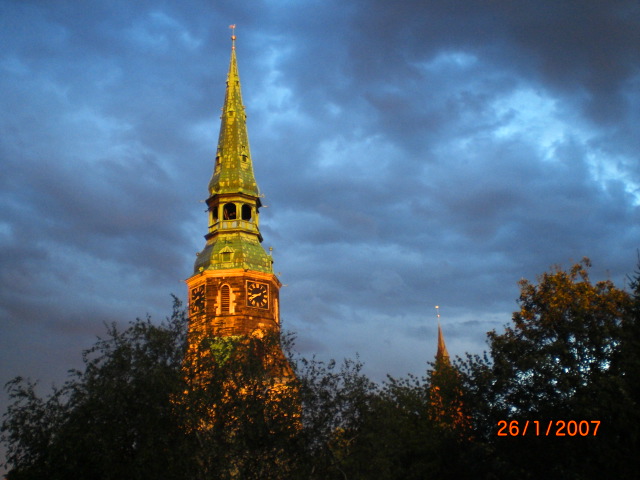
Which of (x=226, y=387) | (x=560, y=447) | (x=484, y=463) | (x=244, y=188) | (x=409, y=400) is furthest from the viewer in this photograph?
(x=244, y=188)

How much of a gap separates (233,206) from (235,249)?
636 cm

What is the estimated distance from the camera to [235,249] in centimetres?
8312

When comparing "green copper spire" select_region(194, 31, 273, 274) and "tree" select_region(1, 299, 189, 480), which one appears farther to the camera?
"green copper spire" select_region(194, 31, 273, 274)

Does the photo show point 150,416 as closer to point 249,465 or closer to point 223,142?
point 249,465

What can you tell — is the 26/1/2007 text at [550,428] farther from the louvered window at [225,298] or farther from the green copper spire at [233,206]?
the green copper spire at [233,206]

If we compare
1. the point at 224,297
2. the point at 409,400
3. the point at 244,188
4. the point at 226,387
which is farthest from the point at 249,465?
the point at 244,188

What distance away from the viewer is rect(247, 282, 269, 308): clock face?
8119cm

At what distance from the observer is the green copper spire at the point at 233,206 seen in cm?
8294

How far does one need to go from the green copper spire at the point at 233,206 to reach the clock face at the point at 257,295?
1712 millimetres

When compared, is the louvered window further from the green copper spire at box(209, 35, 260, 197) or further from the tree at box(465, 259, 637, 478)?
the tree at box(465, 259, 637, 478)

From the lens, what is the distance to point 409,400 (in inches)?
2355

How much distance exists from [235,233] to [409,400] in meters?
32.6

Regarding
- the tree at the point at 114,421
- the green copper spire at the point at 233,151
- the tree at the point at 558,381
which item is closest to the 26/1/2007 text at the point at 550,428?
the tree at the point at 558,381

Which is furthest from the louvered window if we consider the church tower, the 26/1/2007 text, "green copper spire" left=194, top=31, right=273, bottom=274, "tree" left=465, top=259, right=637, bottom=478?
the 26/1/2007 text
